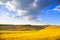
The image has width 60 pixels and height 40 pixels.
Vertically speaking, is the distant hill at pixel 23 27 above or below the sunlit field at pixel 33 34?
above

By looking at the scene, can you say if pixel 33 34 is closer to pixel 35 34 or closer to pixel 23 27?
pixel 35 34

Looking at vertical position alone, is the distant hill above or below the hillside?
above

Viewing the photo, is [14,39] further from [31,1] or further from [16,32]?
[31,1]

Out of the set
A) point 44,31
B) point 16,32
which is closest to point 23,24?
point 16,32

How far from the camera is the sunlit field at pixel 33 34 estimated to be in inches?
97.8

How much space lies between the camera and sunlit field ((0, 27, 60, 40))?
8.15 ft

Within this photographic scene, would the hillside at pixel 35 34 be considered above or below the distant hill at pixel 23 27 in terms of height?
below

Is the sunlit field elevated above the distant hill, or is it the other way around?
the distant hill

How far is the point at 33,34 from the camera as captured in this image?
2.52 m

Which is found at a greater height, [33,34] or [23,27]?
[23,27]

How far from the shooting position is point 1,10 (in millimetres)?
2545

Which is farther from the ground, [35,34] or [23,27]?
[23,27]

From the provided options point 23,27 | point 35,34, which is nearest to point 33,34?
point 35,34

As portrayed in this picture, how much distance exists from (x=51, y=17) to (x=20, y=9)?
489 millimetres
